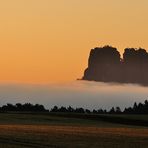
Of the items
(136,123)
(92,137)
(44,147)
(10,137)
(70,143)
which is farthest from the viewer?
(136,123)

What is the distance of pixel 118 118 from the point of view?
132 m

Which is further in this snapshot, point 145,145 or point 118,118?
point 118,118

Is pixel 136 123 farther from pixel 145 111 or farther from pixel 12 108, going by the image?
pixel 12 108

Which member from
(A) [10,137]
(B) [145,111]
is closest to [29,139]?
(A) [10,137]

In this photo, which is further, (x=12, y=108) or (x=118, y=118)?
(x=12, y=108)

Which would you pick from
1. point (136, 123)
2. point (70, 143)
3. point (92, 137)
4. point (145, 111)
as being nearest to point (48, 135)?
point (92, 137)

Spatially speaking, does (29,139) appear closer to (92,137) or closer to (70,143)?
(70,143)

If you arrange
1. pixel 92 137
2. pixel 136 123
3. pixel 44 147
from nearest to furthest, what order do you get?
pixel 44 147 < pixel 92 137 < pixel 136 123

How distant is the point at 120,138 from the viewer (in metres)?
71.2

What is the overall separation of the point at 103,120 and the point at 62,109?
2712 inches

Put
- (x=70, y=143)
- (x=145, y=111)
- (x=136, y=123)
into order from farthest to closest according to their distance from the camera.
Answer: (x=145, y=111) → (x=136, y=123) → (x=70, y=143)

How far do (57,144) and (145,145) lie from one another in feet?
26.3

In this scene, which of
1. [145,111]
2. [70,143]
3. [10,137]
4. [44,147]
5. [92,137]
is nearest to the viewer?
[44,147]

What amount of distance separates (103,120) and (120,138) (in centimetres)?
5885
